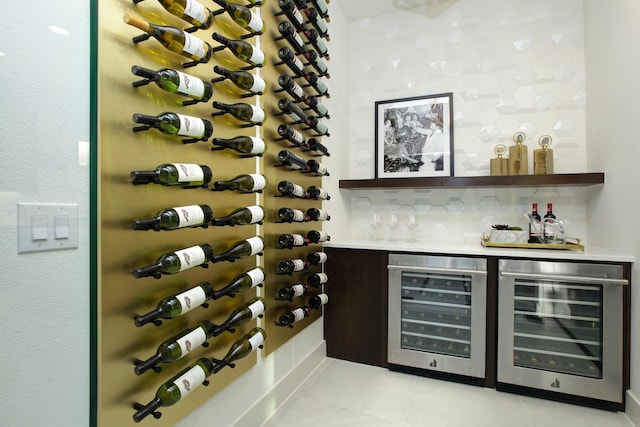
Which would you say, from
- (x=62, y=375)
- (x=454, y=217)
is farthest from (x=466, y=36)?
(x=62, y=375)

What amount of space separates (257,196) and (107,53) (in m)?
0.88

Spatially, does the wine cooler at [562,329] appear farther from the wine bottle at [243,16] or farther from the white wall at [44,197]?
the white wall at [44,197]

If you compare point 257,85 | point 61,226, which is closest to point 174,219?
point 61,226

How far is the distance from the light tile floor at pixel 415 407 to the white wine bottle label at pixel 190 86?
1642 mm

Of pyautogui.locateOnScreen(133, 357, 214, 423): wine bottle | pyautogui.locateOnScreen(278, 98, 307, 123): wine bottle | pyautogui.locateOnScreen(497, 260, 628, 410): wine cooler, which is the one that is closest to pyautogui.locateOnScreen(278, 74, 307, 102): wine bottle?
pyautogui.locateOnScreen(278, 98, 307, 123): wine bottle

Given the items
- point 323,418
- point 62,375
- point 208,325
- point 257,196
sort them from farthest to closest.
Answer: point 323,418 < point 257,196 < point 208,325 < point 62,375

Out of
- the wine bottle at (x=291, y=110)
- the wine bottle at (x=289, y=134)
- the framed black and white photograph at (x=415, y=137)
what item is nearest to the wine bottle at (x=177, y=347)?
the wine bottle at (x=289, y=134)

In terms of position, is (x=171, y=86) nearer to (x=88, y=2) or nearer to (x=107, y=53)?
(x=107, y=53)

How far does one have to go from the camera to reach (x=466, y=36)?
2.74 metres

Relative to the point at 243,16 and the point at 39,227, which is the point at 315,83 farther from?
the point at 39,227

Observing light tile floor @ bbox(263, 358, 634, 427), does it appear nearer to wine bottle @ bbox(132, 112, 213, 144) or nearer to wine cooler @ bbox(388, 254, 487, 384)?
wine cooler @ bbox(388, 254, 487, 384)

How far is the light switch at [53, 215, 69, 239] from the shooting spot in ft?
2.75

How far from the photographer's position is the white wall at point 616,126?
179cm

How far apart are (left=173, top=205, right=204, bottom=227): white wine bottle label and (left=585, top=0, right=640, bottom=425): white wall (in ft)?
7.41
